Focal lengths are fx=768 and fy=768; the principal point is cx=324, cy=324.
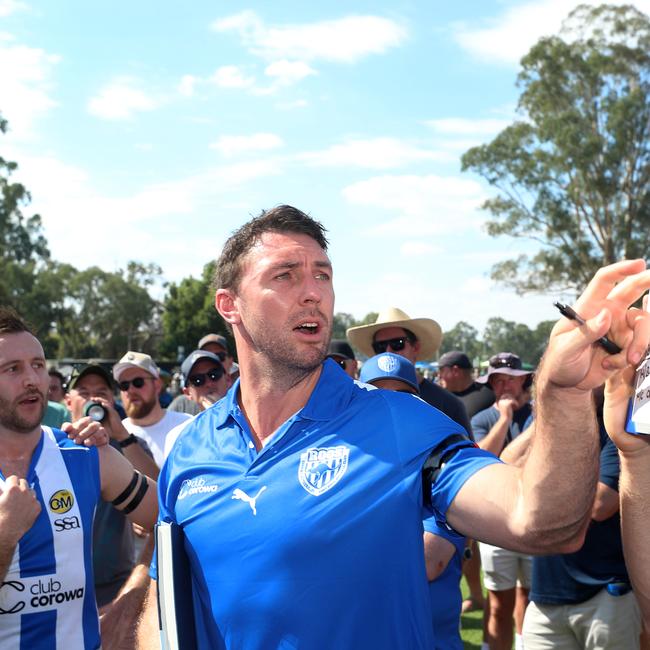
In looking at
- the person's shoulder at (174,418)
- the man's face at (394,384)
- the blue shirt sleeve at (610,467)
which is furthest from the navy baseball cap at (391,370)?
the person's shoulder at (174,418)

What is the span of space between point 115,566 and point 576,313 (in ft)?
12.7

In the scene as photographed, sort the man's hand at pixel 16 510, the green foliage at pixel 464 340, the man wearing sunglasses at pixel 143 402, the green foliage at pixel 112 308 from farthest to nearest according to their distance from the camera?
the green foliage at pixel 464 340
the green foliage at pixel 112 308
the man wearing sunglasses at pixel 143 402
the man's hand at pixel 16 510

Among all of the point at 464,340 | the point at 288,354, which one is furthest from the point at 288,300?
the point at 464,340

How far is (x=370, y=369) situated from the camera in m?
4.75

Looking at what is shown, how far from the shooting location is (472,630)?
7148mm

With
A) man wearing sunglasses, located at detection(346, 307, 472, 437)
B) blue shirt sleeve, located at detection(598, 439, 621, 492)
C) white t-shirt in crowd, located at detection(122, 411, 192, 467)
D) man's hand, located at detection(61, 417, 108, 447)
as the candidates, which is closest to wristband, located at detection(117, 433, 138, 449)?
white t-shirt in crowd, located at detection(122, 411, 192, 467)

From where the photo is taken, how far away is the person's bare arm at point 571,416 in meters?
1.55

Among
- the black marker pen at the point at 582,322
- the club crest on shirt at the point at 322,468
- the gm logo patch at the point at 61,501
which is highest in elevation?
the black marker pen at the point at 582,322

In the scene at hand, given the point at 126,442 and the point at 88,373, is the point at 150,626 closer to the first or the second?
the point at 126,442

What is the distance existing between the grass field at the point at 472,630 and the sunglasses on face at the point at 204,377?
3.21 m

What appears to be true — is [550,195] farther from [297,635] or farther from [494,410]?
[297,635]

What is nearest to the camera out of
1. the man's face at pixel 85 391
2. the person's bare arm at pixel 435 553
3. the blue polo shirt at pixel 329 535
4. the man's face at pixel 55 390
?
the blue polo shirt at pixel 329 535

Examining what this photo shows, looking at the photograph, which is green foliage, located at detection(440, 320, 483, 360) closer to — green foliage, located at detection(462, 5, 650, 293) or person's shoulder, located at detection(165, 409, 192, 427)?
green foliage, located at detection(462, 5, 650, 293)

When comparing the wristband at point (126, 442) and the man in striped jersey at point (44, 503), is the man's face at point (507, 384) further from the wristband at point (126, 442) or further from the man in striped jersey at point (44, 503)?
the man in striped jersey at point (44, 503)
